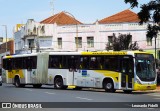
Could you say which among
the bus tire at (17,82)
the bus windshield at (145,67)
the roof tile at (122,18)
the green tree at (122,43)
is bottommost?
the bus tire at (17,82)

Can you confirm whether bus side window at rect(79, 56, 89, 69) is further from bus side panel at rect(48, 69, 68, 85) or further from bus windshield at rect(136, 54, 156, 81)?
bus windshield at rect(136, 54, 156, 81)

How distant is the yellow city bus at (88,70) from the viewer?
91.8 feet

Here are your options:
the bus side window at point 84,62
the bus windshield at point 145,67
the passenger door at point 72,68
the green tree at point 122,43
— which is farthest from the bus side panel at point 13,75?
the green tree at point 122,43

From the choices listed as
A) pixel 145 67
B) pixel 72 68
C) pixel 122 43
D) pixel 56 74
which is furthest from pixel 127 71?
pixel 122 43

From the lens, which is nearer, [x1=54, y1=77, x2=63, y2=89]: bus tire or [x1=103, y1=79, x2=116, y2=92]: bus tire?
[x1=103, y1=79, x2=116, y2=92]: bus tire

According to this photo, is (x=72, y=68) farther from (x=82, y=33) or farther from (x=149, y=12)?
(x=82, y=33)

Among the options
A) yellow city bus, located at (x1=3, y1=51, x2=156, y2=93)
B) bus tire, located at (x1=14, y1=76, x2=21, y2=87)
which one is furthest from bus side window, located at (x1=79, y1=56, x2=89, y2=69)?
bus tire, located at (x1=14, y1=76, x2=21, y2=87)

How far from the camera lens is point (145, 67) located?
28250mm

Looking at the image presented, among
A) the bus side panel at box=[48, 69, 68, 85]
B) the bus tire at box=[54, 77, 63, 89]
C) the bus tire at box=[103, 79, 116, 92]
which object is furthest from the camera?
the bus tire at box=[54, 77, 63, 89]

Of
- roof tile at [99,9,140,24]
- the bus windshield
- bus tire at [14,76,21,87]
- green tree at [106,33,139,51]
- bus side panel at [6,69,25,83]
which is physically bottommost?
bus tire at [14,76,21,87]

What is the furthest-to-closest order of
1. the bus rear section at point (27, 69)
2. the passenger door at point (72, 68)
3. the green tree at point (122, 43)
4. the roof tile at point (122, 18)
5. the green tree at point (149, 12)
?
the roof tile at point (122, 18)
the green tree at point (122, 43)
the bus rear section at point (27, 69)
the passenger door at point (72, 68)
the green tree at point (149, 12)

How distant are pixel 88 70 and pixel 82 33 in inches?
1422

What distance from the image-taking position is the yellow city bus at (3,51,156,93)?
2797 centimetres

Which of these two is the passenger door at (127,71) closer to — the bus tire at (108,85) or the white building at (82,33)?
the bus tire at (108,85)
